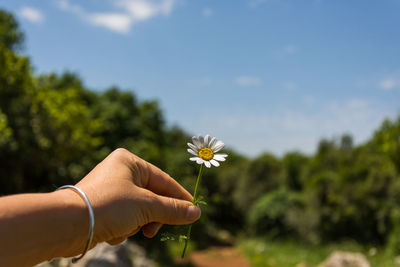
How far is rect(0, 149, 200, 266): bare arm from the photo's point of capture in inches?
44.1

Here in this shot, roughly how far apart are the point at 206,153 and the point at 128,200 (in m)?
0.33

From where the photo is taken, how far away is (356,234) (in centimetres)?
1518

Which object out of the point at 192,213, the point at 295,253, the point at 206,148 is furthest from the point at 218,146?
the point at 295,253

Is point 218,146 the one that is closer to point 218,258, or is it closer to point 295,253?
point 295,253

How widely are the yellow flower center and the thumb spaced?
8.9 inches

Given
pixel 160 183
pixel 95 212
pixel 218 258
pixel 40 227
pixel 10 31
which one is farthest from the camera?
pixel 10 31

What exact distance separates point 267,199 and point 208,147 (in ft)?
59.4

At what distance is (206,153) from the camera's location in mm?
1438

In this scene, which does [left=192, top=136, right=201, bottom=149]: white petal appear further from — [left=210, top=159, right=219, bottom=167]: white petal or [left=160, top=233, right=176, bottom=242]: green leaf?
[left=160, top=233, right=176, bottom=242]: green leaf

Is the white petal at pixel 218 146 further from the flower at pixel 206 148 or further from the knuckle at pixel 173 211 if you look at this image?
the knuckle at pixel 173 211

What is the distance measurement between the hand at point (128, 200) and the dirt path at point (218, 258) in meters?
14.4

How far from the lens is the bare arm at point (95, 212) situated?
1119 mm

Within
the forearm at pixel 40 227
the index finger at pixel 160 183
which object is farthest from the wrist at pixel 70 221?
the index finger at pixel 160 183

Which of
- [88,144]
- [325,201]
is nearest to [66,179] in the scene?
[88,144]
